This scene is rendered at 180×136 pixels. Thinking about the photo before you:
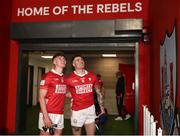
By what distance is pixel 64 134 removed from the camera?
5430 millimetres

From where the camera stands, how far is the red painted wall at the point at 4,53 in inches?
218

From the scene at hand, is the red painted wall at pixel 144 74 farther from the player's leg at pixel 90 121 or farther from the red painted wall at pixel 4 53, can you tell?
the red painted wall at pixel 4 53

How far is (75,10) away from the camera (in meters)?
5.73

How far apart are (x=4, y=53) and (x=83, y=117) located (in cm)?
303

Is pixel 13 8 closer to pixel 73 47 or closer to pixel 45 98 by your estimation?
pixel 73 47

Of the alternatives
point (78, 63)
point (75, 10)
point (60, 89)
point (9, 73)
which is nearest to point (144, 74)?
point (75, 10)

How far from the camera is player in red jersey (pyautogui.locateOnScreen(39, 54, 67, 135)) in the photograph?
9.68ft

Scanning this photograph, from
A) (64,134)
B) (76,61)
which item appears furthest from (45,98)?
(64,134)

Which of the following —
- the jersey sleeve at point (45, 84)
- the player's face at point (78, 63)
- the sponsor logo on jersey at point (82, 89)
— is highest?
the player's face at point (78, 63)

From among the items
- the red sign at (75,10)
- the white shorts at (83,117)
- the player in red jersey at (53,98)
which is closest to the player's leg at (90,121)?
the white shorts at (83,117)

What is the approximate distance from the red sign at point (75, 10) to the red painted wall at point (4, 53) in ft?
0.89

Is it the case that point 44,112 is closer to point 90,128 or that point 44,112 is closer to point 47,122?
point 47,122

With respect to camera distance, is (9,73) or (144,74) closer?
(144,74)

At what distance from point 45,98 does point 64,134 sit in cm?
261
